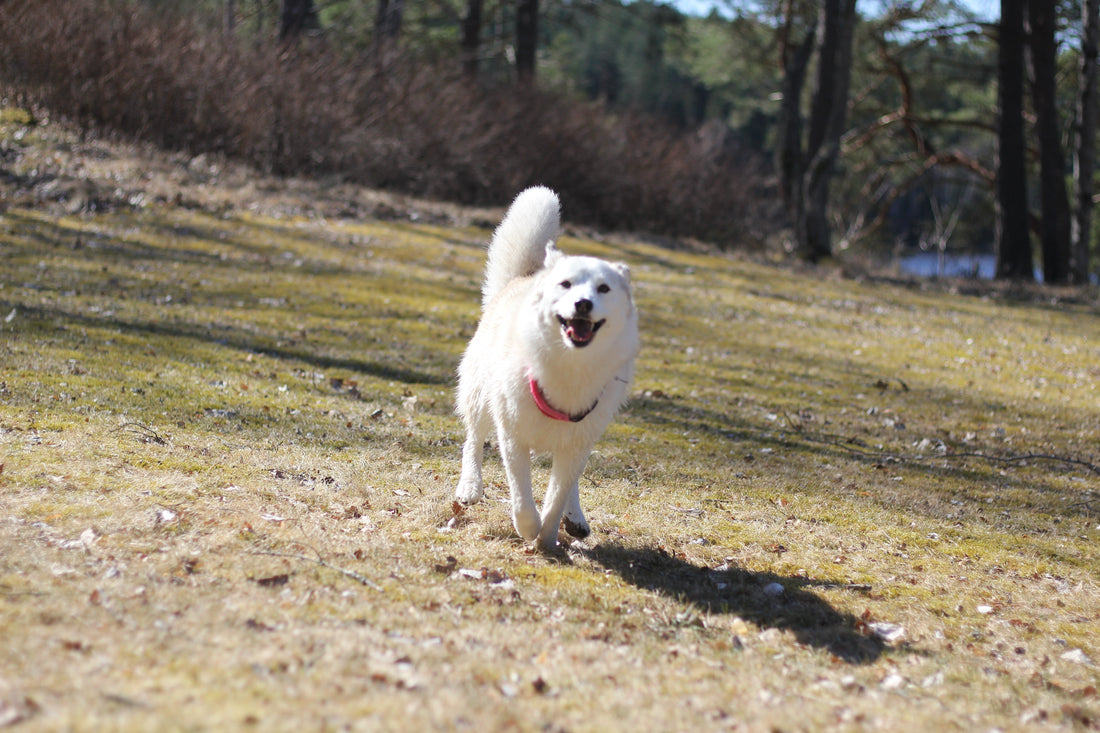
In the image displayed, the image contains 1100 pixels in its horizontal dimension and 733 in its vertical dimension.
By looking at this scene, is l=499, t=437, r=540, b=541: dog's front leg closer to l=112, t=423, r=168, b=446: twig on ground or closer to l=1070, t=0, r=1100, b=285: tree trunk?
l=112, t=423, r=168, b=446: twig on ground

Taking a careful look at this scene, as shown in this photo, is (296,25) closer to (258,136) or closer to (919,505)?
(258,136)

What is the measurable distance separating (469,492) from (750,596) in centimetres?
192

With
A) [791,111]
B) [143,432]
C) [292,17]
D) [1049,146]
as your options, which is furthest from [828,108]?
[143,432]

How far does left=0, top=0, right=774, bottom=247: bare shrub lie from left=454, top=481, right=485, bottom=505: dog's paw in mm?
15759

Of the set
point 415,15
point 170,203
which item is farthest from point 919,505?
point 415,15

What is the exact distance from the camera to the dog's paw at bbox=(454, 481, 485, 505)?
21.0 ft

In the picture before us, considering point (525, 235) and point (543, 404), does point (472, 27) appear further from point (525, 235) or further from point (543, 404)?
point (543, 404)

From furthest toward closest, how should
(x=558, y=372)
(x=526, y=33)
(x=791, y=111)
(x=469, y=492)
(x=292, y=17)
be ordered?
(x=791, y=111), (x=526, y=33), (x=292, y=17), (x=469, y=492), (x=558, y=372)

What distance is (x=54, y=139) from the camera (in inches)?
701

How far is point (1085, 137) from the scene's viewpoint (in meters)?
21.1

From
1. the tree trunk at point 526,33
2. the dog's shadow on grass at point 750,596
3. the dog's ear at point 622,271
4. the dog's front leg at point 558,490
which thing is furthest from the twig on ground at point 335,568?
the tree trunk at point 526,33

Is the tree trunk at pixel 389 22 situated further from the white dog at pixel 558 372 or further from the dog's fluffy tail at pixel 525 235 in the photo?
the white dog at pixel 558 372

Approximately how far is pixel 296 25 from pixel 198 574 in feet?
69.7

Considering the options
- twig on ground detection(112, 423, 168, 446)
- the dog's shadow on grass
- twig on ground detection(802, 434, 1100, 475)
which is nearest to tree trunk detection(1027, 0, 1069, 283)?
twig on ground detection(802, 434, 1100, 475)
